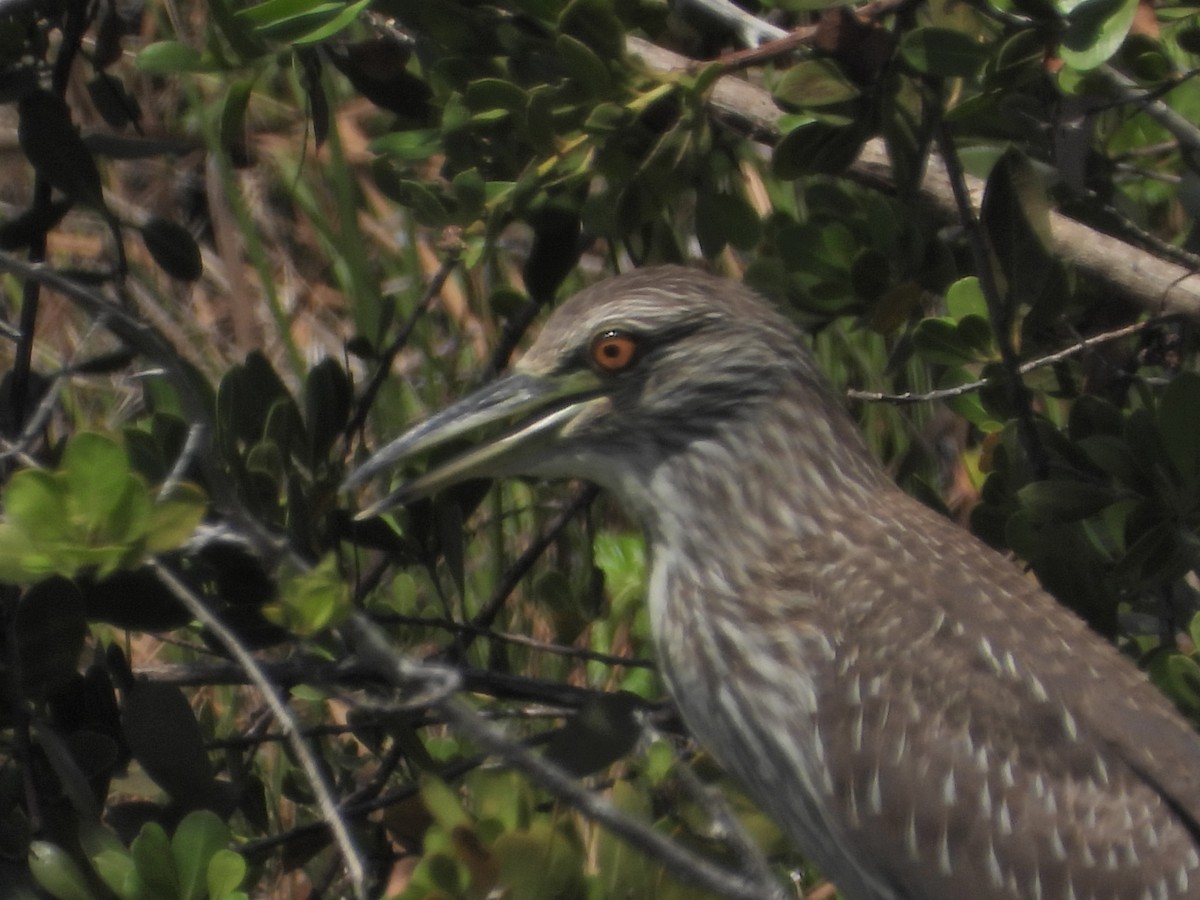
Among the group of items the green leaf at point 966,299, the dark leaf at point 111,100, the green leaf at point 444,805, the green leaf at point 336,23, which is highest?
the green leaf at point 336,23

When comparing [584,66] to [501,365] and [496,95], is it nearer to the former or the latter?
[496,95]

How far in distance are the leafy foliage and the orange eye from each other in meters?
0.17

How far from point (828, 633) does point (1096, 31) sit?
944 mm

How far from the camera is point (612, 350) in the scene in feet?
9.14

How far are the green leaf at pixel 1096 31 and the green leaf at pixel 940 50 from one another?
0.50 ft

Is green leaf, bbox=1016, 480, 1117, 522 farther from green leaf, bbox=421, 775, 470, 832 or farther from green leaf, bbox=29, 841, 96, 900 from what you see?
green leaf, bbox=29, 841, 96, 900

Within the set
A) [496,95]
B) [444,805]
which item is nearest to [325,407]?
[496,95]

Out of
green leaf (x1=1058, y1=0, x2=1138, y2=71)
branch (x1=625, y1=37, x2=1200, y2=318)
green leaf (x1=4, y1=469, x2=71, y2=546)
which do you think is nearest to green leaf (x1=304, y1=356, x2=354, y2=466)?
branch (x1=625, y1=37, x2=1200, y2=318)

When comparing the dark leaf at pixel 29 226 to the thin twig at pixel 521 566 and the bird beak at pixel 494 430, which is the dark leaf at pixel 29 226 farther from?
the thin twig at pixel 521 566

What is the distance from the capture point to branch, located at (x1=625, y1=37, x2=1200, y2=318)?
3.08m

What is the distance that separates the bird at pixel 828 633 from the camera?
8.55 feet

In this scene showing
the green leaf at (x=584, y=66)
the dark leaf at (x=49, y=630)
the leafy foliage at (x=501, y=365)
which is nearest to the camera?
the leafy foliage at (x=501, y=365)

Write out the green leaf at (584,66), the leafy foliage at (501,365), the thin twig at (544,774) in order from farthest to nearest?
1. the green leaf at (584,66)
2. the leafy foliage at (501,365)
3. the thin twig at (544,774)

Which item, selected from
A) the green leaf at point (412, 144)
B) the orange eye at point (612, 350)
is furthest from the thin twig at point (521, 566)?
the green leaf at point (412, 144)
